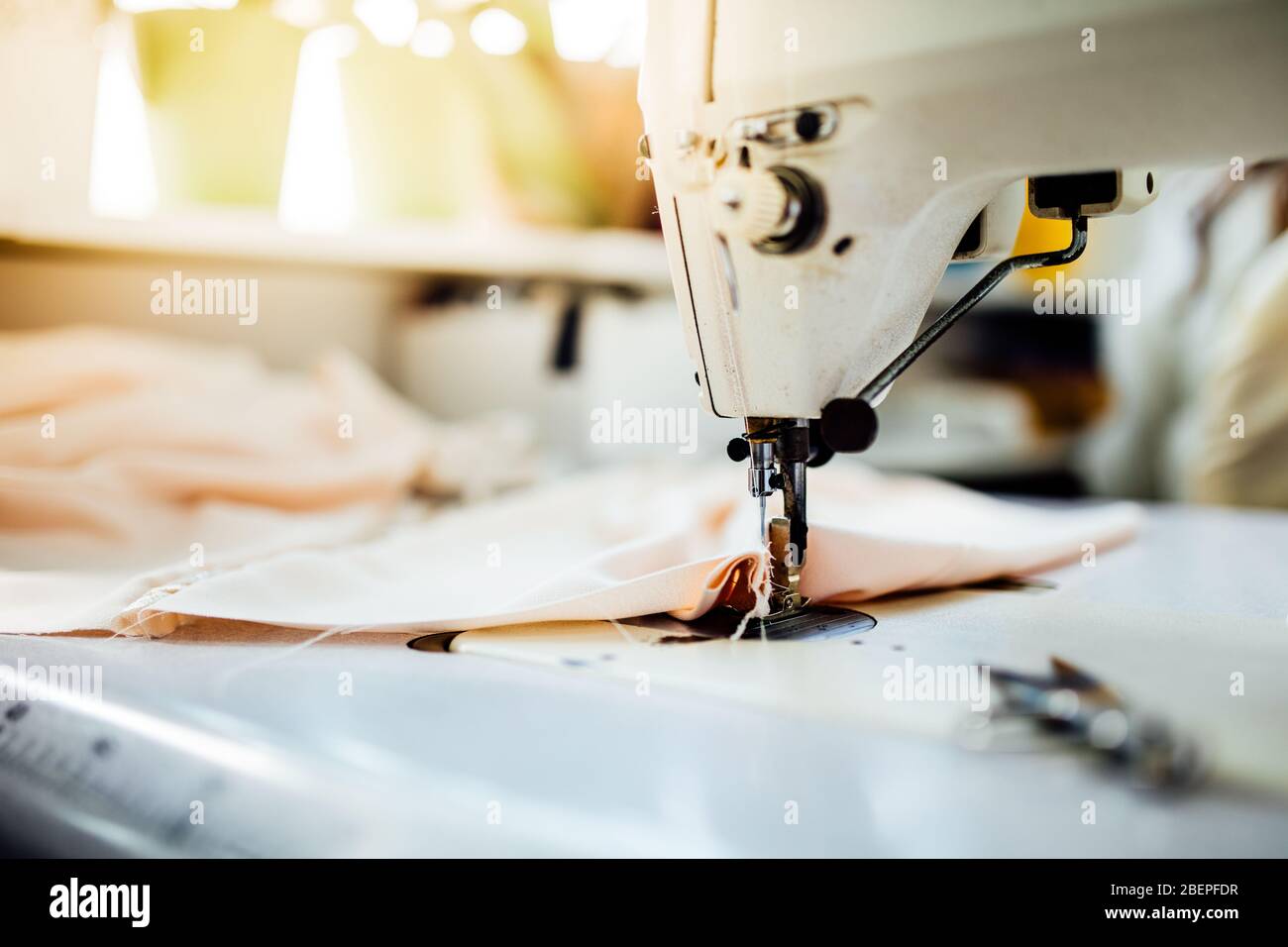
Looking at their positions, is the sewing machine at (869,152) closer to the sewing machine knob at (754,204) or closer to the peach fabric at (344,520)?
the sewing machine knob at (754,204)

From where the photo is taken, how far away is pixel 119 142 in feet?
5.49

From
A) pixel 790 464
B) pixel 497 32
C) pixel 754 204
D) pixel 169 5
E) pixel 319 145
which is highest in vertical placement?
pixel 497 32

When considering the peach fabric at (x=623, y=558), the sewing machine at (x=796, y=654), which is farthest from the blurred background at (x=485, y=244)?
the sewing machine at (x=796, y=654)

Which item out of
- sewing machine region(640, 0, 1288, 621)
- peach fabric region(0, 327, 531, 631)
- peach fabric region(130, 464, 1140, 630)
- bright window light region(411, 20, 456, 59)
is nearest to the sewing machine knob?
sewing machine region(640, 0, 1288, 621)

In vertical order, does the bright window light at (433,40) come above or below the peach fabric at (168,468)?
above

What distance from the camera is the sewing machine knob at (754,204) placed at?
0.66 meters

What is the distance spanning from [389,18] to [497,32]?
30 centimetres

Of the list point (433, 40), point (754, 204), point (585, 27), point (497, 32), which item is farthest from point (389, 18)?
point (754, 204)

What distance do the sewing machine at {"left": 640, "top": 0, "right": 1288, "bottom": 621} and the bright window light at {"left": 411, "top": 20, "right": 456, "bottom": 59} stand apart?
1720 mm

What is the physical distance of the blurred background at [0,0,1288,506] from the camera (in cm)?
Result: 160

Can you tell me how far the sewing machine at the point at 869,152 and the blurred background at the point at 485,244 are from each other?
116cm

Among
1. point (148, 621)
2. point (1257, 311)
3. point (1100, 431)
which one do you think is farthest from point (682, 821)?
point (1100, 431)

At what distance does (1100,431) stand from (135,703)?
7.64ft

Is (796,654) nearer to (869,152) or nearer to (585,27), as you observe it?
(869,152)
